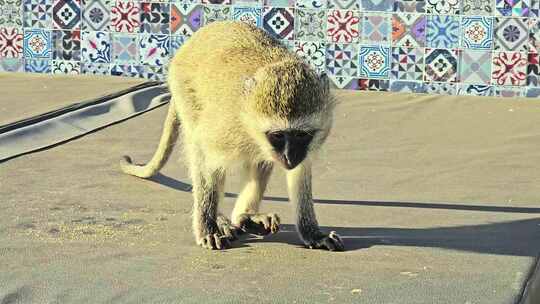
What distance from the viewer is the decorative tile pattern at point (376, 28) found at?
20.1 feet

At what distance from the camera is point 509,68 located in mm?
6027

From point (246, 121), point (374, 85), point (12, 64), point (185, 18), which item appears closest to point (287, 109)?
point (246, 121)

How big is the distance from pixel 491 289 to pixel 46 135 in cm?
266

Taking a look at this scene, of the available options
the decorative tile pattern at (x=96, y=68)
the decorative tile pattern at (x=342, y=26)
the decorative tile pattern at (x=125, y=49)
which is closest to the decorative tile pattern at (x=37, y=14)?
the decorative tile pattern at (x=96, y=68)

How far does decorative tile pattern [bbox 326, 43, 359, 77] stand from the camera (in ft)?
20.3

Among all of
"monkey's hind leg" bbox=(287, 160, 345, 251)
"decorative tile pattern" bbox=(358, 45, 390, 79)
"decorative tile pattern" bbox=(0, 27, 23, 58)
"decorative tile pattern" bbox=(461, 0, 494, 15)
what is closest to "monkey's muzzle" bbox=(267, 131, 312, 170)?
"monkey's hind leg" bbox=(287, 160, 345, 251)

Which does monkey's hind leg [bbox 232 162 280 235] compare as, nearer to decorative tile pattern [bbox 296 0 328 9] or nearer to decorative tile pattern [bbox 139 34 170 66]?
decorative tile pattern [bbox 296 0 328 9]

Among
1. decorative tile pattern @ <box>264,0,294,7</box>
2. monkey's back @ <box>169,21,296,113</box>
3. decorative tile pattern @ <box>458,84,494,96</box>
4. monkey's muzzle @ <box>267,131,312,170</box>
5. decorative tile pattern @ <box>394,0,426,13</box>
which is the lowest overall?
decorative tile pattern @ <box>458,84,494,96</box>

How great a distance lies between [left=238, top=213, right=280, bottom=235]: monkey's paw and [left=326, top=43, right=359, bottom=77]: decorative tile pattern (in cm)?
285

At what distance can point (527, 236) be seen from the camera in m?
3.34

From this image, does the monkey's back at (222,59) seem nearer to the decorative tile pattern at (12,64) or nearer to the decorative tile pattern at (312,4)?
the decorative tile pattern at (312,4)

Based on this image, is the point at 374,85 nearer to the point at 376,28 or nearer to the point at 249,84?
the point at 376,28

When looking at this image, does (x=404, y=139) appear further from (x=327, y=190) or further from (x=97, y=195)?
(x=97, y=195)

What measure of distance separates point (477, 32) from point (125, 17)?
7.22 ft
